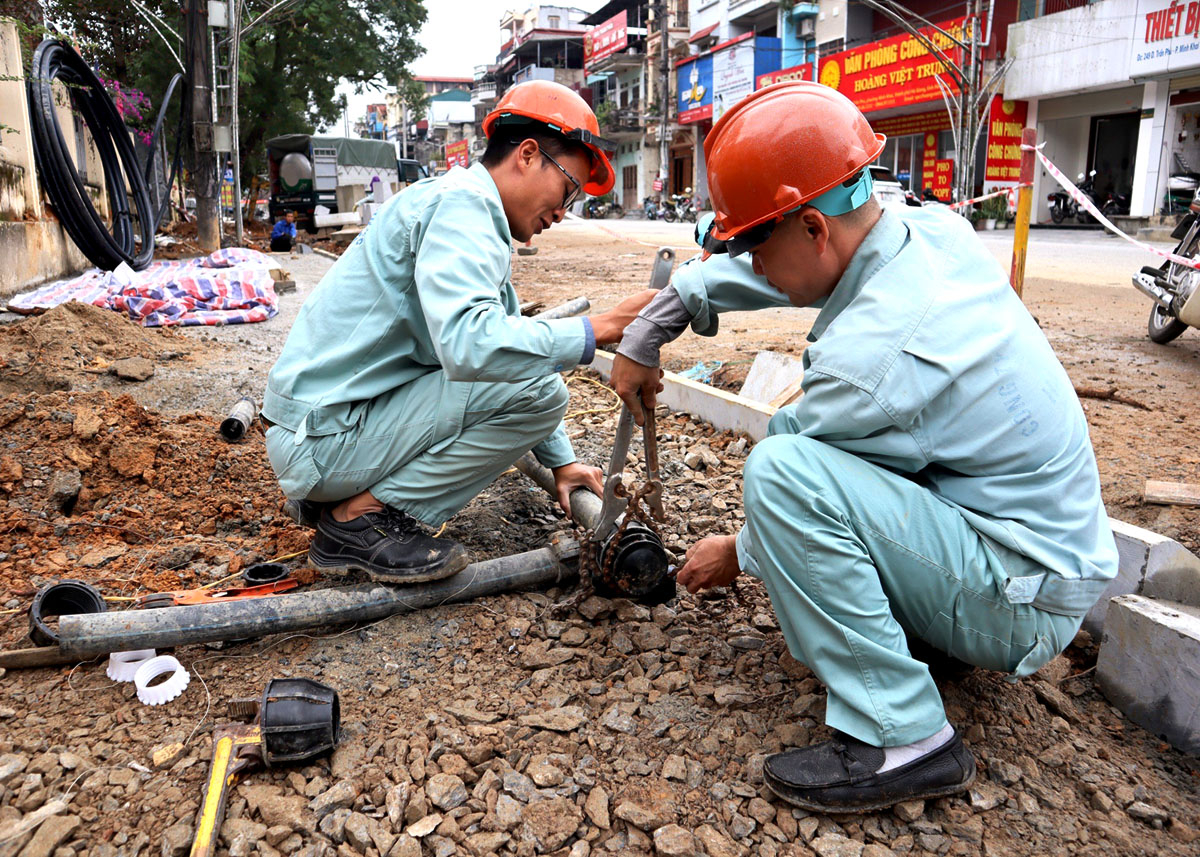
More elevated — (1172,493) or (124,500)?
(1172,493)

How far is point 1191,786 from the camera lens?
1.83 metres

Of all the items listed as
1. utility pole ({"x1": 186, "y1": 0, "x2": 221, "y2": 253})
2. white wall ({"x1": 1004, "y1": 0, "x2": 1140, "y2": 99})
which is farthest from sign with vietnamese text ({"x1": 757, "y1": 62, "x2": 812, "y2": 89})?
utility pole ({"x1": 186, "y1": 0, "x2": 221, "y2": 253})

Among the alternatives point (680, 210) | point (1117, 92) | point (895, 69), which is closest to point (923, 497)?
point (1117, 92)

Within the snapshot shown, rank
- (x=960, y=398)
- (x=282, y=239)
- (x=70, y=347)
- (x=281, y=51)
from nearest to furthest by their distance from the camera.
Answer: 1. (x=960, y=398)
2. (x=70, y=347)
3. (x=282, y=239)
4. (x=281, y=51)

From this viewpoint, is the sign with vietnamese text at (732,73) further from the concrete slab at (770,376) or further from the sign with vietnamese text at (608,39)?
the concrete slab at (770,376)

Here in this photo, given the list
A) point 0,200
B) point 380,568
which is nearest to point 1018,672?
point 380,568

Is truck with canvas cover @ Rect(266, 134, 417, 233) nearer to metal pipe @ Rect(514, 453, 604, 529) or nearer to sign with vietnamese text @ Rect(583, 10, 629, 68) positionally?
metal pipe @ Rect(514, 453, 604, 529)

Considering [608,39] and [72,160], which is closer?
[72,160]

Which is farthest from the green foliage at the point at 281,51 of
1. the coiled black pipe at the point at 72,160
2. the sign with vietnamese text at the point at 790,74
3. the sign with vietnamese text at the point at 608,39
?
the sign with vietnamese text at the point at 608,39

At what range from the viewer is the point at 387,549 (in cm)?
242

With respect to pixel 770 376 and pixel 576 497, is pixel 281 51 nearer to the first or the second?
pixel 770 376

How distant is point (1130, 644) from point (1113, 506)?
1216mm

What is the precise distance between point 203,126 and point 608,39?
137 ft

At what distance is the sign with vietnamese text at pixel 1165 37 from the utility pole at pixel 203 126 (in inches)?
737
